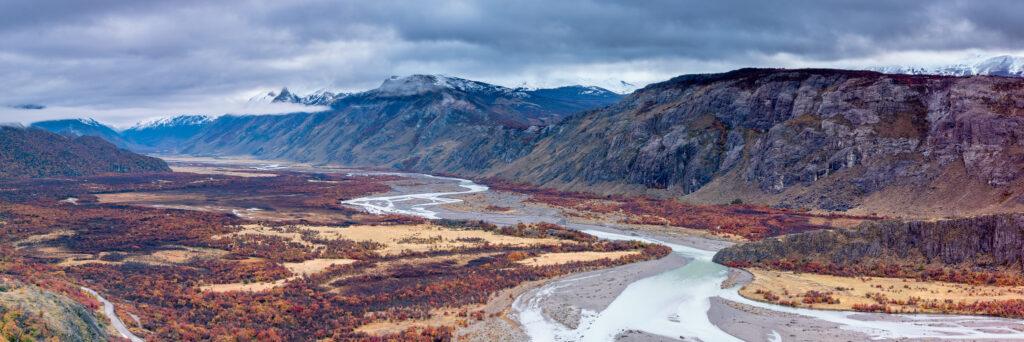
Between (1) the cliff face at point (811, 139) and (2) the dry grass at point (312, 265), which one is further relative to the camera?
(1) the cliff face at point (811, 139)

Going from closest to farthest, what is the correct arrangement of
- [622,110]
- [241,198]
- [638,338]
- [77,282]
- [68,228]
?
[638,338] < [77,282] < [68,228] < [241,198] < [622,110]

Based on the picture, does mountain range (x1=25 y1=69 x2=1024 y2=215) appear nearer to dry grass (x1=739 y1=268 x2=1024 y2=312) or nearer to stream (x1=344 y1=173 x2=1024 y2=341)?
dry grass (x1=739 y1=268 x2=1024 y2=312)

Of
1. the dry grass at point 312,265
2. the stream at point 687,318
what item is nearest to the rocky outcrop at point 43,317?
the stream at point 687,318

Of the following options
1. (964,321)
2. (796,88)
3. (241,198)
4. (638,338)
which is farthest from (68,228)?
(796,88)

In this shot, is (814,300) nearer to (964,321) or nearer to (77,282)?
(964,321)

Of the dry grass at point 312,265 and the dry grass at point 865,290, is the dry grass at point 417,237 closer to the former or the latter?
the dry grass at point 312,265

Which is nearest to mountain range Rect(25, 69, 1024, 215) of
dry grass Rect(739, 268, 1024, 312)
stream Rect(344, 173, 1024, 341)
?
dry grass Rect(739, 268, 1024, 312)

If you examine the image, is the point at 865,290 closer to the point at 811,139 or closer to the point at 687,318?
the point at 687,318
